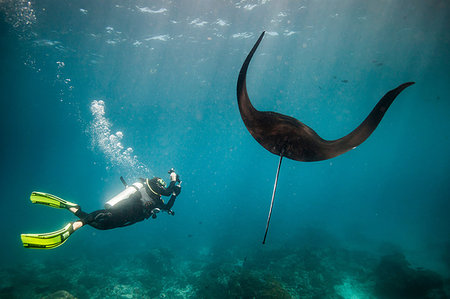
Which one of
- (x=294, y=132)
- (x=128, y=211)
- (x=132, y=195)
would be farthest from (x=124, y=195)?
(x=294, y=132)

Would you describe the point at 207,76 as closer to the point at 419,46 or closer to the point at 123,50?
the point at 123,50

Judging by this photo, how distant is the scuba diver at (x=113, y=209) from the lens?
343 cm

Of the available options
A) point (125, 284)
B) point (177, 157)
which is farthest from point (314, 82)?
point (177, 157)

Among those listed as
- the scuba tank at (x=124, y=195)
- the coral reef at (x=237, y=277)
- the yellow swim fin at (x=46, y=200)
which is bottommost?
the coral reef at (x=237, y=277)

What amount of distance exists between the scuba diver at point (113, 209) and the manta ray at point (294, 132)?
3.88 m

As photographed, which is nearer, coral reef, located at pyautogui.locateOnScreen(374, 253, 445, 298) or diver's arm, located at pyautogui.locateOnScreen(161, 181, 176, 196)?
diver's arm, located at pyautogui.locateOnScreen(161, 181, 176, 196)

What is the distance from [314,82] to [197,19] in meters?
19.2

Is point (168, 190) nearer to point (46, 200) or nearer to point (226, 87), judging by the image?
point (46, 200)

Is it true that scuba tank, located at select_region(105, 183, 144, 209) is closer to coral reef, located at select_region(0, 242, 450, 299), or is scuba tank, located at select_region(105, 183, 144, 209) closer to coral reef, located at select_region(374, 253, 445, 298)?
coral reef, located at select_region(0, 242, 450, 299)

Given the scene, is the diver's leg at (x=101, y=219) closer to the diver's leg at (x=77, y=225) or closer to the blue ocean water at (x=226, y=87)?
the diver's leg at (x=77, y=225)

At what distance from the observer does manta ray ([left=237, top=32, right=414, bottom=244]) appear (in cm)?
248

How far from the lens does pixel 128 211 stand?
4.70m

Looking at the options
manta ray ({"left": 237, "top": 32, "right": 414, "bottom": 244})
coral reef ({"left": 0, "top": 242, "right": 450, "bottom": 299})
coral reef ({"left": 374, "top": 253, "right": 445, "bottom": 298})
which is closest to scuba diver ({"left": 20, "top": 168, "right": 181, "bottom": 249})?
manta ray ({"left": 237, "top": 32, "right": 414, "bottom": 244})

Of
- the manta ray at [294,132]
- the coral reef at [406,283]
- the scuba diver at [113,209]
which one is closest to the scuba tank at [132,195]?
the scuba diver at [113,209]
